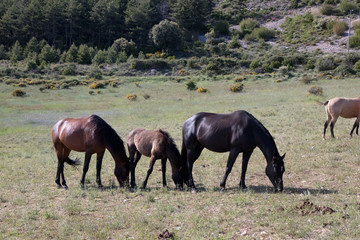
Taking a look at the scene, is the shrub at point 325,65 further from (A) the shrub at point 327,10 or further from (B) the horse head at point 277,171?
(B) the horse head at point 277,171

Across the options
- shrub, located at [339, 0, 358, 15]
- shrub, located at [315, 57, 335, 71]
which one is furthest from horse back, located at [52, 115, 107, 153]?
shrub, located at [339, 0, 358, 15]

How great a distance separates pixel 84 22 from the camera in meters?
86.1

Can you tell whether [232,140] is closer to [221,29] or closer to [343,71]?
[343,71]

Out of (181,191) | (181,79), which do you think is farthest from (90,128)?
(181,79)

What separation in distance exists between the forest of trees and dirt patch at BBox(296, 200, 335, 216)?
73766mm

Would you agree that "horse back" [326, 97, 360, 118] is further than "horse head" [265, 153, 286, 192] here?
Yes

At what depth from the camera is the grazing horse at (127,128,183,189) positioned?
346 inches

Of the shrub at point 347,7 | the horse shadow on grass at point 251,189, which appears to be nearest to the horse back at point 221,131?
the horse shadow on grass at point 251,189

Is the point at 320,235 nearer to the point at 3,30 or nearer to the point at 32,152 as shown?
the point at 32,152

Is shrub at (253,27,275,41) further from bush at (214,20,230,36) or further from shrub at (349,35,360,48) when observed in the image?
shrub at (349,35,360,48)

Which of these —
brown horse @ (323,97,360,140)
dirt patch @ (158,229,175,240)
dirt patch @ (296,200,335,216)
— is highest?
brown horse @ (323,97,360,140)

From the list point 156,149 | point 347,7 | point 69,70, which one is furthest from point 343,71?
point 347,7

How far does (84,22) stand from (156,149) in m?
84.4

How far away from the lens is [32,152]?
16062 mm
